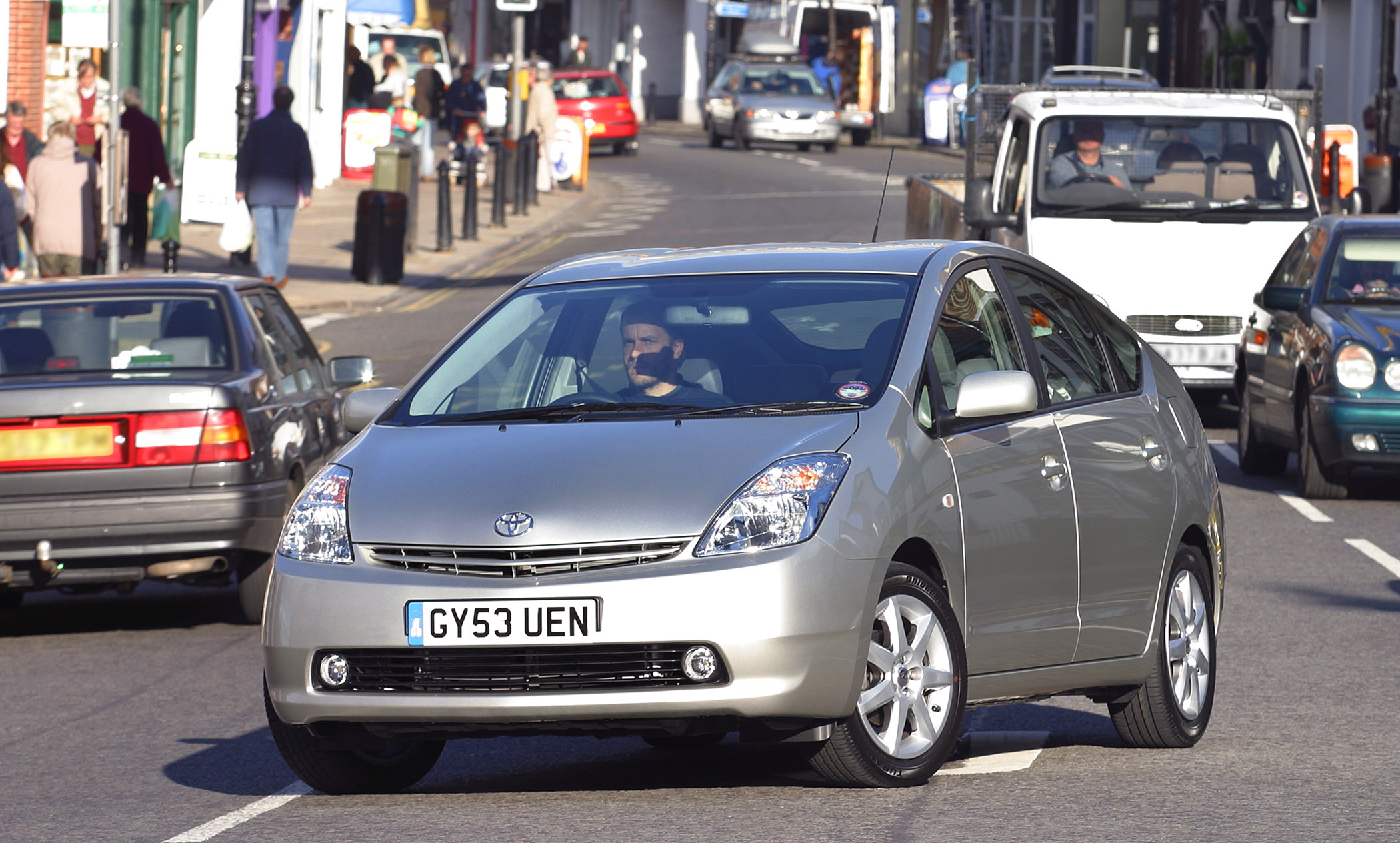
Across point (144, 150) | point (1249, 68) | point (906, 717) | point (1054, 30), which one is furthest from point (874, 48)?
point (906, 717)

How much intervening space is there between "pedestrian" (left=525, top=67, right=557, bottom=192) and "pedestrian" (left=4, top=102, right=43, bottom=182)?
16.3 metres

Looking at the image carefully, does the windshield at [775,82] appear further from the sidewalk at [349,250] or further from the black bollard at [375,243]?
the black bollard at [375,243]

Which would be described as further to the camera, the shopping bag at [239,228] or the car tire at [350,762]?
the shopping bag at [239,228]

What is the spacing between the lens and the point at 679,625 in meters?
5.96

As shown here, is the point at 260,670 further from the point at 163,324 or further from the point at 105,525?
the point at 163,324

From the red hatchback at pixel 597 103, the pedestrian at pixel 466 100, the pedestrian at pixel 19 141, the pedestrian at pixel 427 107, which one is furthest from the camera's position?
the red hatchback at pixel 597 103

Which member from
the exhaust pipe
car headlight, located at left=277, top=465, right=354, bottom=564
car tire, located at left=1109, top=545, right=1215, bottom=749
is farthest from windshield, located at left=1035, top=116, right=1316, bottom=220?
car headlight, located at left=277, top=465, right=354, bottom=564

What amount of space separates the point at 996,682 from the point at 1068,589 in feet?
1.30

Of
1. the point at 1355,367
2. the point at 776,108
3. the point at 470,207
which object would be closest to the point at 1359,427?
the point at 1355,367

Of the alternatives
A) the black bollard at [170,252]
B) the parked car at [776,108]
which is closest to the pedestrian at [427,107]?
the parked car at [776,108]

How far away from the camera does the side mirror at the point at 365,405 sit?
23.7 ft

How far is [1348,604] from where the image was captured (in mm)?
10695

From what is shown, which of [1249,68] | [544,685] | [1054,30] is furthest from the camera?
[1054,30]

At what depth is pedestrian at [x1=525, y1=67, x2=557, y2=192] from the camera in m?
40.1
